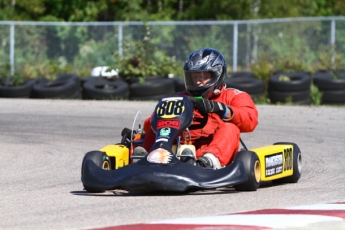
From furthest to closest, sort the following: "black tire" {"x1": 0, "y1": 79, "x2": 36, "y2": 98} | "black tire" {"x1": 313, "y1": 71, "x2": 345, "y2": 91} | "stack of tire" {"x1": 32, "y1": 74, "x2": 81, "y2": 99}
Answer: "black tire" {"x1": 0, "y1": 79, "x2": 36, "y2": 98} → "stack of tire" {"x1": 32, "y1": 74, "x2": 81, "y2": 99} → "black tire" {"x1": 313, "y1": 71, "x2": 345, "y2": 91}

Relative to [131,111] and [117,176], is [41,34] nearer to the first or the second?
[131,111]

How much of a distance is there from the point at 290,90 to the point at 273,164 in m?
8.55

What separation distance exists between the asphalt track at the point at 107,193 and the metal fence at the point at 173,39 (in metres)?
4.75

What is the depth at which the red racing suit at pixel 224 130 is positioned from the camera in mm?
6008

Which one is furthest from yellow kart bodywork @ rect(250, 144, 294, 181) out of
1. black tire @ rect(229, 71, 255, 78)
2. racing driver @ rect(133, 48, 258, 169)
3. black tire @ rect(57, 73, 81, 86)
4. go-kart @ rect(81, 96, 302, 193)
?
black tire @ rect(57, 73, 81, 86)

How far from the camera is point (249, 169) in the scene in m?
5.71

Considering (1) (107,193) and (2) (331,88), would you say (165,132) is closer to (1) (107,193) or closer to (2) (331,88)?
(1) (107,193)

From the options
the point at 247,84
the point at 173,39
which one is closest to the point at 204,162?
the point at 247,84

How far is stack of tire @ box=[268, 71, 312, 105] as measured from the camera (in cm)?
1461

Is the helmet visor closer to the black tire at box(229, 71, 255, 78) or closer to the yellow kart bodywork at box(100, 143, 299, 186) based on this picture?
the yellow kart bodywork at box(100, 143, 299, 186)

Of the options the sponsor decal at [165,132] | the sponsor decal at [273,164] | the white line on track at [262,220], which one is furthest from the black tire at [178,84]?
the white line on track at [262,220]

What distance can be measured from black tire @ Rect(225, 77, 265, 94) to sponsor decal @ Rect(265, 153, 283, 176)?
8.26 metres

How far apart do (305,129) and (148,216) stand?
6587 millimetres

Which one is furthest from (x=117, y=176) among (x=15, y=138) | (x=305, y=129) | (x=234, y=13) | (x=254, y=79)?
(x=234, y=13)
